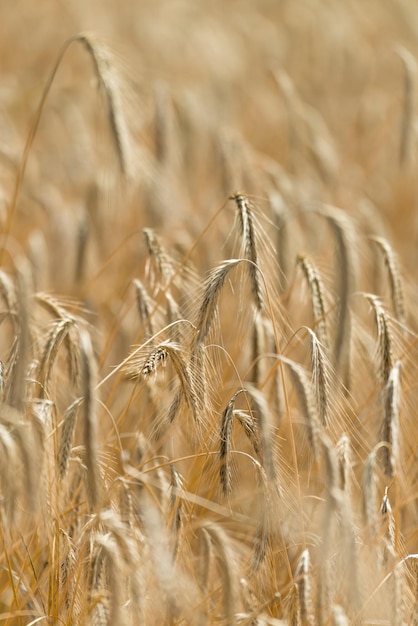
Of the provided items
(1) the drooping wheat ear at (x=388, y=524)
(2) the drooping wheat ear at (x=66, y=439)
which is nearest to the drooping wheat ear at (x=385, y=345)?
(1) the drooping wheat ear at (x=388, y=524)

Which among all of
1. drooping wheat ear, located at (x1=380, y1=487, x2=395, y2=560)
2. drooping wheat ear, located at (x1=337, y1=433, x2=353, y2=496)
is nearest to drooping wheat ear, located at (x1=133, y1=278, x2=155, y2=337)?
drooping wheat ear, located at (x1=337, y1=433, x2=353, y2=496)

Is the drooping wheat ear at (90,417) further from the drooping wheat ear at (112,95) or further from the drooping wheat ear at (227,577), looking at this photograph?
the drooping wheat ear at (112,95)

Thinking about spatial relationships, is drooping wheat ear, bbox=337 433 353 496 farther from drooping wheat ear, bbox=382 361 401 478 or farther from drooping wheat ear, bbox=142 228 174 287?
drooping wheat ear, bbox=142 228 174 287

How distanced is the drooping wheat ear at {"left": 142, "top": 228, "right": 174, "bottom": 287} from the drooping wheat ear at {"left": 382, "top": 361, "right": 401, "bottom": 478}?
650 millimetres

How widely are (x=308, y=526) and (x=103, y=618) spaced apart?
0.56m

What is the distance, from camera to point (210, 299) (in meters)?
1.59

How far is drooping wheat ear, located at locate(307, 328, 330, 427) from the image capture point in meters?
1.59

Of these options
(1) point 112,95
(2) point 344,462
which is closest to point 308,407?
(2) point 344,462

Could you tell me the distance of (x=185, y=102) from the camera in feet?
13.5

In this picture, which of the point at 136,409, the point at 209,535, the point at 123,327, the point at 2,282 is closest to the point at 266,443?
the point at 209,535

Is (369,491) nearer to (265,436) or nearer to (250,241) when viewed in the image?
(265,436)

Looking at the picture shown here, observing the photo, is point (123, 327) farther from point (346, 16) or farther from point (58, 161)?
point (346, 16)

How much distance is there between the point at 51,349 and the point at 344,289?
67 centimetres

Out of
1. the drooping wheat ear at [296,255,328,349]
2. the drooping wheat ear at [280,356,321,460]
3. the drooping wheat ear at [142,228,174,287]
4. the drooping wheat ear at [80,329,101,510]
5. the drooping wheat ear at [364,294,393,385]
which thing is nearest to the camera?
the drooping wheat ear at [80,329,101,510]
